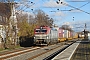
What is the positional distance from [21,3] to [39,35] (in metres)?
6.68

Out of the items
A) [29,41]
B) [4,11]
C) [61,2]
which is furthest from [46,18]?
[61,2]

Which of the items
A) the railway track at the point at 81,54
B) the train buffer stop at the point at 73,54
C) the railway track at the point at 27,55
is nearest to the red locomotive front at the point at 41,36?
the railway track at the point at 81,54

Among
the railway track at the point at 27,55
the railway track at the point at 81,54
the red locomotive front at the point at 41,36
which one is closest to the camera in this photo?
the railway track at the point at 81,54

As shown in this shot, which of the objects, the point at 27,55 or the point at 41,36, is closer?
the point at 27,55

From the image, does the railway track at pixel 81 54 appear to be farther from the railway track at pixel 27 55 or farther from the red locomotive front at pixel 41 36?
the red locomotive front at pixel 41 36

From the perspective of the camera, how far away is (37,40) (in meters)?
42.1

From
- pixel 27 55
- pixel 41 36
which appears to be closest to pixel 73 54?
pixel 27 55

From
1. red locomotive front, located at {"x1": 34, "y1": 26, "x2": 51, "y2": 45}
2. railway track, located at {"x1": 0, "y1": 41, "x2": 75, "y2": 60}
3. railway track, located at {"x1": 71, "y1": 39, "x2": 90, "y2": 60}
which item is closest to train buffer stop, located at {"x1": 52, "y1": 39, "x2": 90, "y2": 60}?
railway track, located at {"x1": 71, "y1": 39, "x2": 90, "y2": 60}

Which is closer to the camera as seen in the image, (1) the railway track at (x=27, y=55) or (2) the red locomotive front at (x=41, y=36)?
(1) the railway track at (x=27, y=55)

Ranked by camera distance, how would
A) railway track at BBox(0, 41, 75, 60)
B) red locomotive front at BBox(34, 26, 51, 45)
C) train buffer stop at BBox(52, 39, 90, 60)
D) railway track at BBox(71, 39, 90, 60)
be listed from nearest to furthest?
1. train buffer stop at BBox(52, 39, 90, 60)
2. railway track at BBox(71, 39, 90, 60)
3. railway track at BBox(0, 41, 75, 60)
4. red locomotive front at BBox(34, 26, 51, 45)

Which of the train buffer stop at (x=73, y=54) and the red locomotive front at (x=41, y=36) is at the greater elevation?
the red locomotive front at (x=41, y=36)

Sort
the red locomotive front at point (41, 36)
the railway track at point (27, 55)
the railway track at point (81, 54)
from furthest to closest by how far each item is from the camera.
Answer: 1. the red locomotive front at point (41, 36)
2. the railway track at point (27, 55)
3. the railway track at point (81, 54)

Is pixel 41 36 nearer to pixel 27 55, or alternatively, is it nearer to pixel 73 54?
pixel 73 54

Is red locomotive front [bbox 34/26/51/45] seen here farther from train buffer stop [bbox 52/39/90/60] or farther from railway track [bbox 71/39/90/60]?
train buffer stop [bbox 52/39/90/60]
